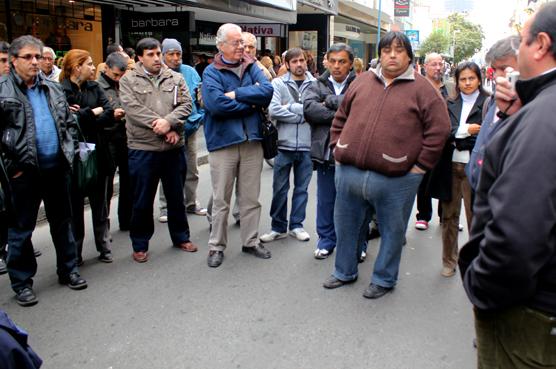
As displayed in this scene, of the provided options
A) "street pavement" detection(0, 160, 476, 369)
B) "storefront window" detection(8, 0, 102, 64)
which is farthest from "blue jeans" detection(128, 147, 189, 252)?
"storefront window" detection(8, 0, 102, 64)

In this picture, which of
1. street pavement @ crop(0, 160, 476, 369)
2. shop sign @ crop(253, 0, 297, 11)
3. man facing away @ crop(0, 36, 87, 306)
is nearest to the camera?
street pavement @ crop(0, 160, 476, 369)

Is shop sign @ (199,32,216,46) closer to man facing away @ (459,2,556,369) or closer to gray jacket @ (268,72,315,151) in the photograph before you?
gray jacket @ (268,72,315,151)

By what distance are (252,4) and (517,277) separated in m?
13.4

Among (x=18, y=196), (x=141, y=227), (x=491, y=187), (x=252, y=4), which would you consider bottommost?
(x=141, y=227)

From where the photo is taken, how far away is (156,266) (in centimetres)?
498

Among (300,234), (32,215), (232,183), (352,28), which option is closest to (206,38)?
(300,234)

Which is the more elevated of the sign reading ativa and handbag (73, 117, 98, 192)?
the sign reading ativa

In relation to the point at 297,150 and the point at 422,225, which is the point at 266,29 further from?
the point at 297,150

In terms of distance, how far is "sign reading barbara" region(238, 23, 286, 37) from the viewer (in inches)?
630

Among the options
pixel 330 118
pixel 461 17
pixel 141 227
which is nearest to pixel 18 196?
pixel 141 227

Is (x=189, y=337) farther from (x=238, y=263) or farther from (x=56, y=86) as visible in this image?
(x=56, y=86)

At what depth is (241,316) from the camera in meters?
3.96

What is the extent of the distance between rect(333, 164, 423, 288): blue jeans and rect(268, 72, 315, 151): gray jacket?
1358mm

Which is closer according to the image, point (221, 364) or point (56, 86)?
point (221, 364)
